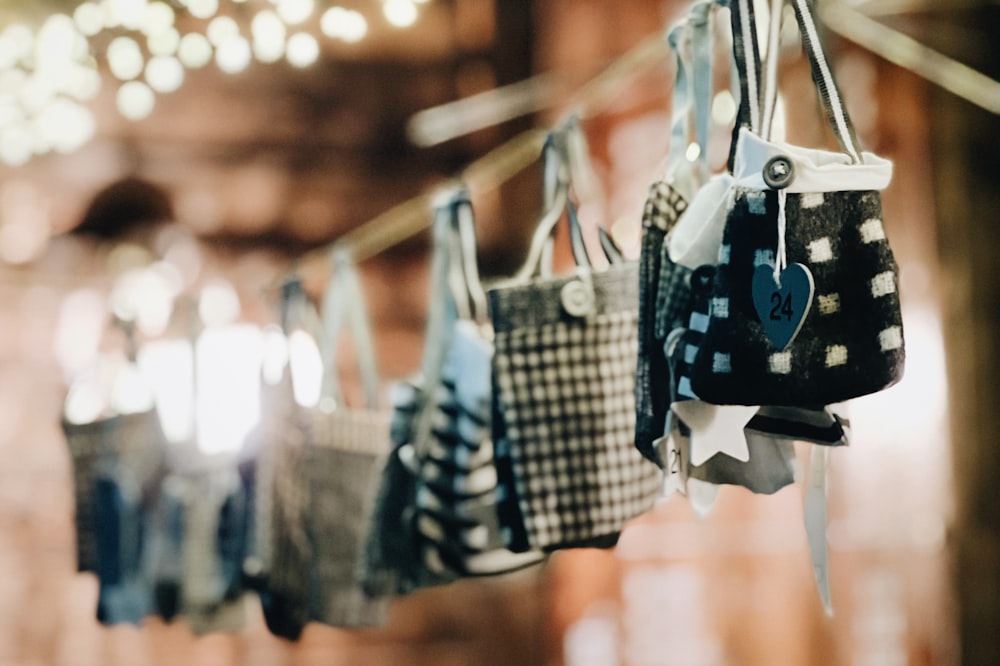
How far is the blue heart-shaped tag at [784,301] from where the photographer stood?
0.83 m

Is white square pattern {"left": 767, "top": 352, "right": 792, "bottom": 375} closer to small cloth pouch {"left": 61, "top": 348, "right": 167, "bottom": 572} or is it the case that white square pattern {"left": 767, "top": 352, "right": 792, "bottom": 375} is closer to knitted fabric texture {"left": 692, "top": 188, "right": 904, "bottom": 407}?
knitted fabric texture {"left": 692, "top": 188, "right": 904, "bottom": 407}

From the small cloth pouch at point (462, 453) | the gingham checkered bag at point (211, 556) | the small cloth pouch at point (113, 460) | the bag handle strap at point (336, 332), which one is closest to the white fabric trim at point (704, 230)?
the small cloth pouch at point (462, 453)

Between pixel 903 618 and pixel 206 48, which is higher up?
pixel 206 48

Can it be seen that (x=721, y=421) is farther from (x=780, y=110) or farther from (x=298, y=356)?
(x=298, y=356)

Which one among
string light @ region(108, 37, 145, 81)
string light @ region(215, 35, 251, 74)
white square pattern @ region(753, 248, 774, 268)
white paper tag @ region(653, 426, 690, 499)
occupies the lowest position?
white paper tag @ region(653, 426, 690, 499)

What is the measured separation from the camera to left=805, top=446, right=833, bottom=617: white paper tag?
1.03m

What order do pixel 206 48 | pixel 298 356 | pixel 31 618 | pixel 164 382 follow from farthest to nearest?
1. pixel 31 618
2. pixel 206 48
3. pixel 164 382
4. pixel 298 356

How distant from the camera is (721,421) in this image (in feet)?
3.13

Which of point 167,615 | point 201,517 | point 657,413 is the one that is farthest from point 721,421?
point 167,615

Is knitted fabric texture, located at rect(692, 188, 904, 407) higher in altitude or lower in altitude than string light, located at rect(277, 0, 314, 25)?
lower

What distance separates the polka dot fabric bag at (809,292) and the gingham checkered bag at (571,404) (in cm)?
37

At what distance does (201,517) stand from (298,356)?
0.38 m

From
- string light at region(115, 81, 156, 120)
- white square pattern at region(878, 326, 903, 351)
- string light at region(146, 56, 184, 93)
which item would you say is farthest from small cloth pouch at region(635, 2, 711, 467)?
string light at region(115, 81, 156, 120)

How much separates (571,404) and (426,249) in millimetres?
1689
